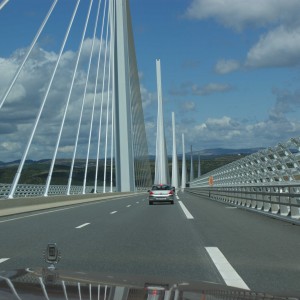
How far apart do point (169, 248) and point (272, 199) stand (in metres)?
9.55

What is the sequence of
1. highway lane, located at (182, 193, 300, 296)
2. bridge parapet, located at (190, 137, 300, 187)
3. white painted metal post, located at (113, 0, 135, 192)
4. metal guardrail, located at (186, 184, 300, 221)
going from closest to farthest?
highway lane, located at (182, 193, 300, 296)
metal guardrail, located at (186, 184, 300, 221)
bridge parapet, located at (190, 137, 300, 187)
white painted metal post, located at (113, 0, 135, 192)

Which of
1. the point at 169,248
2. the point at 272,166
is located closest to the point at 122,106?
the point at 272,166

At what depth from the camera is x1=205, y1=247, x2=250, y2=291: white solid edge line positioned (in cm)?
727

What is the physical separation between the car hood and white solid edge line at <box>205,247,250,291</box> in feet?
6.97

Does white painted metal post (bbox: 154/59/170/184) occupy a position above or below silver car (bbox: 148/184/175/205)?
above

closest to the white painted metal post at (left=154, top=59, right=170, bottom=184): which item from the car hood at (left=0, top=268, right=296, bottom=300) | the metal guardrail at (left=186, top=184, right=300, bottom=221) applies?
the metal guardrail at (left=186, top=184, right=300, bottom=221)

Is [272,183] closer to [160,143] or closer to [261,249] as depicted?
[261,249]

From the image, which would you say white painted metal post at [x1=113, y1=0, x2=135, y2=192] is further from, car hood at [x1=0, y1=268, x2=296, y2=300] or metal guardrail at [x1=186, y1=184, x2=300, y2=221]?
car hood at [x1=0, y1=268, x2=296, y2=300]

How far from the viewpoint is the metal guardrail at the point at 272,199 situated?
54.9 ft

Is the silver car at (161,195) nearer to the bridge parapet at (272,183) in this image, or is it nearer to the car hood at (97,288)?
the bridge parapet at (272,183)

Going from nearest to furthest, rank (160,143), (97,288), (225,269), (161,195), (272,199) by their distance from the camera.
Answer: (97,288) < (225,269) < (272,199) < (161,195) < (160,143)

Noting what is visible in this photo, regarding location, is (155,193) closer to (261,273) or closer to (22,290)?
(261,273)

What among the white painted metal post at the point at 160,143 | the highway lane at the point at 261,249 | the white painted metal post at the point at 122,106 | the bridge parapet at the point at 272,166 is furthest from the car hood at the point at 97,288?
the white painted metal post at the point at 160,143

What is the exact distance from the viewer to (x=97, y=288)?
15.1 ft
